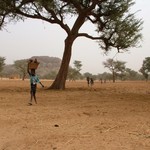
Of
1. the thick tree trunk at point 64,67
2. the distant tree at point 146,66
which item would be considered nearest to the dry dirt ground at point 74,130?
the thick tree trunk at point 64,67

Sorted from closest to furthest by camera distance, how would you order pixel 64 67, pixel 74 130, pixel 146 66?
pixel 74 130
pixel 64 67
pixel 146 66

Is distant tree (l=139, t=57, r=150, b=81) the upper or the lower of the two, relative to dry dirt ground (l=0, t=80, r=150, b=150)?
upper

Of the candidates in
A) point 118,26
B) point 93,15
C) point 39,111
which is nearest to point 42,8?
point 93,15

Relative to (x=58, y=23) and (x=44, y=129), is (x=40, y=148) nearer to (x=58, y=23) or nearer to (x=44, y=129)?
(x=44, y=129)

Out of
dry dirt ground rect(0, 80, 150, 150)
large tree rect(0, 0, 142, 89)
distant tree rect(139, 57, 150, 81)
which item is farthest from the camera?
distant tree rect(139, 57, 150, 81)

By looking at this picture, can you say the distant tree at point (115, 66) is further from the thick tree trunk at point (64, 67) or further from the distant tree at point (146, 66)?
the thick tree trunk at point (64, 67)

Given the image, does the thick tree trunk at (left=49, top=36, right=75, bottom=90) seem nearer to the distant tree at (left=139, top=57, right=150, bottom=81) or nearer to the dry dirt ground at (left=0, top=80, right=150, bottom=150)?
the dry dirt ground at (left=0, top=80, right=150, bottom=150)

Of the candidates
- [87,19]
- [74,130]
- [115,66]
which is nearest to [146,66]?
[115,66]

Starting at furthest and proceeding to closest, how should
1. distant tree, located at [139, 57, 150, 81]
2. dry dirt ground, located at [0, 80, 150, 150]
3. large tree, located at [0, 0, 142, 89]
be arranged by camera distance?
distant tree, located at [139, 57, 150, 81] < large tree, located at [0, 0, 142, 89] < dry dirt ground, located at [0, 80, 150, 150]

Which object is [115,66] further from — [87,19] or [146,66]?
[87,19]

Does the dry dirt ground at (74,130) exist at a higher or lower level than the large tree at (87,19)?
lower

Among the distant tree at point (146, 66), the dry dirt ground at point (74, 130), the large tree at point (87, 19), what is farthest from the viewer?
the distant tree at point (146, 66)

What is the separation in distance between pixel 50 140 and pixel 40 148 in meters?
0.49

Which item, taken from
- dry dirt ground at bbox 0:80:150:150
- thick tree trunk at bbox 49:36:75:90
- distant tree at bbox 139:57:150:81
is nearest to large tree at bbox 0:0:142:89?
thick tree trunk at bbox 49:36:75:90
